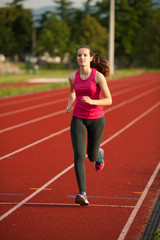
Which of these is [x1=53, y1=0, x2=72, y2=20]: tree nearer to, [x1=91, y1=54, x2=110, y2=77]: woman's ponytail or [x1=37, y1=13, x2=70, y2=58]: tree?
[x1=37, y1=13, x2=70, y2=58]: tree

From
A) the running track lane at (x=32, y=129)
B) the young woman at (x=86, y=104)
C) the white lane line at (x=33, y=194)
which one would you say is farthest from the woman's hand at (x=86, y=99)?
the running track lane at (x=32, y=129)

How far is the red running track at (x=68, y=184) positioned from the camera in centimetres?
443

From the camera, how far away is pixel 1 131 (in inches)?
433

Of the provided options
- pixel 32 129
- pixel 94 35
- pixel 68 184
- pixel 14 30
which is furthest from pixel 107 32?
pixel 68 184

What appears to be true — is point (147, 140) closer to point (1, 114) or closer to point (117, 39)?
point (1, 114)

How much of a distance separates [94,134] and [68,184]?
45.6 inches

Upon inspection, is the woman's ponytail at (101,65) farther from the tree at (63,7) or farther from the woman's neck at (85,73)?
the tree at (63,7)

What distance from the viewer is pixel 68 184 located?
6.09 metres

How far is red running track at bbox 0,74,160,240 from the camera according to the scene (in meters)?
4.43

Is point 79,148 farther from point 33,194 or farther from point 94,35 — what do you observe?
point 94,35

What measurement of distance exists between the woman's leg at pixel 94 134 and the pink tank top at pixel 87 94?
7cm

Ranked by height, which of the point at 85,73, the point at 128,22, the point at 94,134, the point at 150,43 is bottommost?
the point at 150,43

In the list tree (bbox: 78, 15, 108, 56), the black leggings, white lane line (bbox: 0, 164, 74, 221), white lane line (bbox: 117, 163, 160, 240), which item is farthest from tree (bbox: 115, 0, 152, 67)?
the black leggings

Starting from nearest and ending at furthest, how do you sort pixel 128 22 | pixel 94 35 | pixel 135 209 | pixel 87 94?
pixel 87 94
pixel 135 209
pixel 94 35
pixel 128 22
